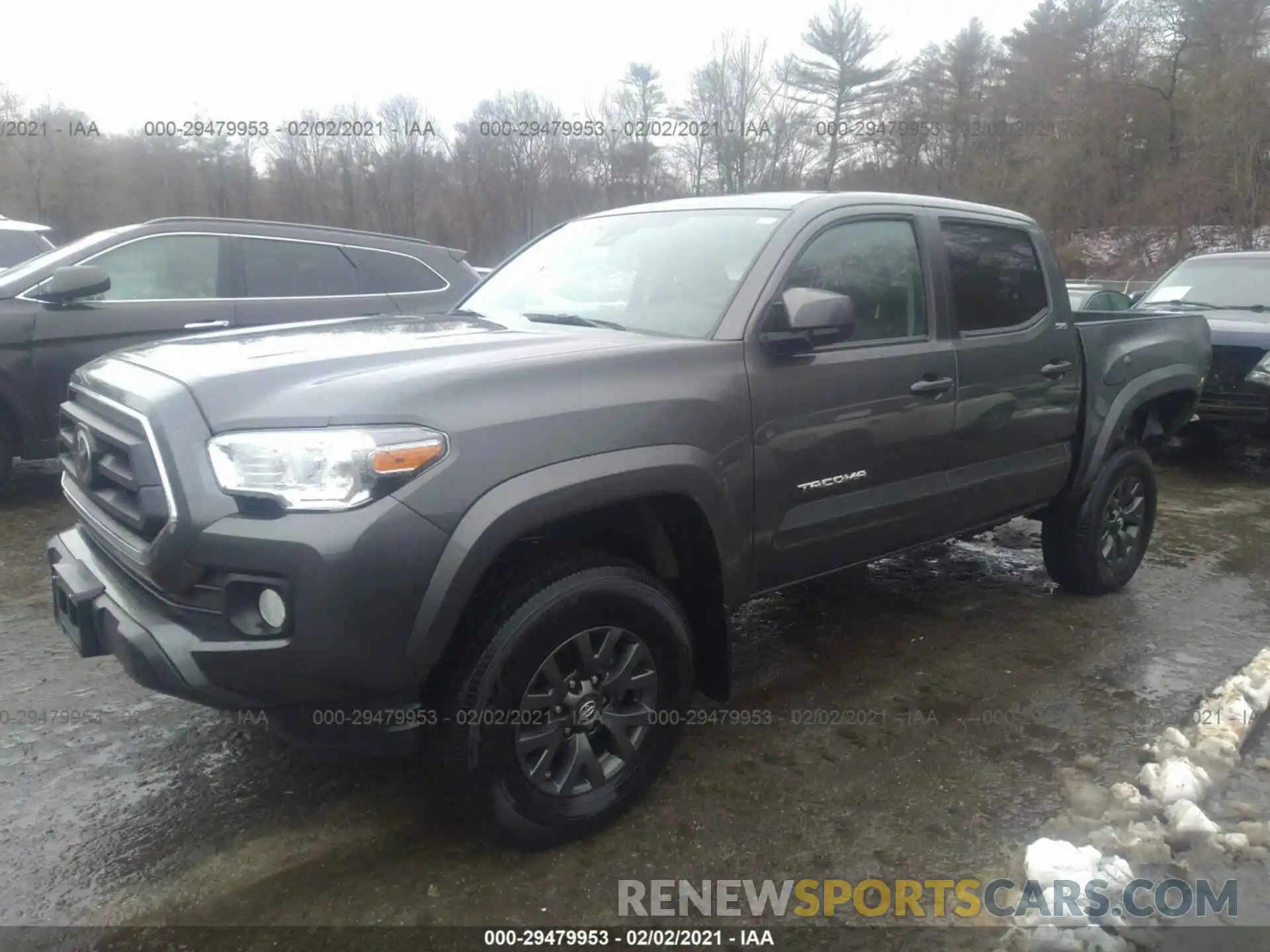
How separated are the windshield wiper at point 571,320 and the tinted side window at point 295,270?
3675mm

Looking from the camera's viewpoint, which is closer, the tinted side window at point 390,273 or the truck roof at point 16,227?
the tinted side window at point 390,273

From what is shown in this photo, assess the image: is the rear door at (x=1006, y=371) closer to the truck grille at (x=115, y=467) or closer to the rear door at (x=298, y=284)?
the truck grille at (x=115, y=467)

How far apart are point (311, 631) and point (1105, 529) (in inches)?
160

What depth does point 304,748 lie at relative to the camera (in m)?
2.32

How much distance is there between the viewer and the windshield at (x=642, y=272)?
3.14 m

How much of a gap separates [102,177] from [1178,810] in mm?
39063

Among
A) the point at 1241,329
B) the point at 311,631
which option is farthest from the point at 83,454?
the point at 1241,329

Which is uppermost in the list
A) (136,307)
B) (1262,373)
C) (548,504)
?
(136,307)

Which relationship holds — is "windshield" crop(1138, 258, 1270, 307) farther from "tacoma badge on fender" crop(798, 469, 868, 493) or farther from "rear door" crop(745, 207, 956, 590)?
"tacoma badge on fender" crop(798, 469, 868, 493)

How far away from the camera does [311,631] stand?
6.94ft

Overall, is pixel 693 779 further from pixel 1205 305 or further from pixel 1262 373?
pixel 1205 305

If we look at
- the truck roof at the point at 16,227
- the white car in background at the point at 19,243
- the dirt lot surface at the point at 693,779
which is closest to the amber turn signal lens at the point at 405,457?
the dirt lot surface at the point at 693,779

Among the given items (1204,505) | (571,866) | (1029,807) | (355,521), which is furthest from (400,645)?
(1204,505)

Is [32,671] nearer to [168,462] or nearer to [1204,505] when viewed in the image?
[168,462]
